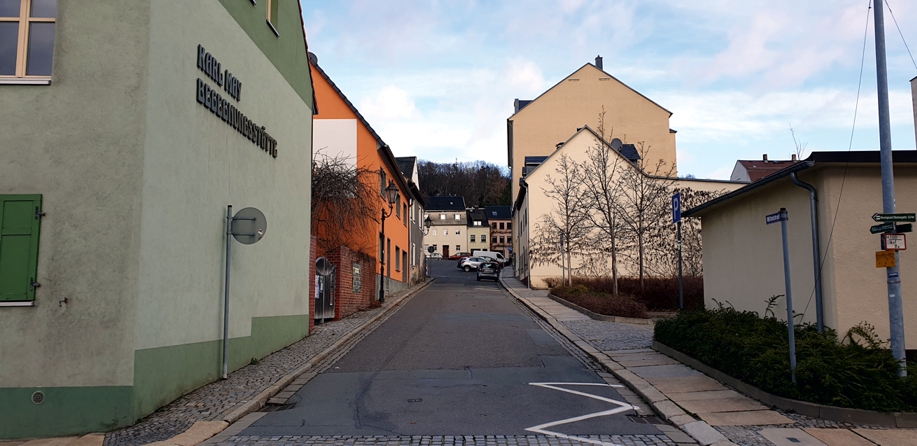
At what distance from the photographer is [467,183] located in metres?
117

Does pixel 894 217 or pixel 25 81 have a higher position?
pixel 25 81

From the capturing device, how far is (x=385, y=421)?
26.0 ft

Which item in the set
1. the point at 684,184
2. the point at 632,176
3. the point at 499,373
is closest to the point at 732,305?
the point at 499,373

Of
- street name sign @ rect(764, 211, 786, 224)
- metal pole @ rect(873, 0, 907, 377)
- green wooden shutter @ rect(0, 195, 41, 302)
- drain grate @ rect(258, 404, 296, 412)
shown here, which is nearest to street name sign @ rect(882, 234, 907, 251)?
metal pole @ rect(873, 0, 907, 377)

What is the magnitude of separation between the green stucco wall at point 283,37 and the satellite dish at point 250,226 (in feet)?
10.6

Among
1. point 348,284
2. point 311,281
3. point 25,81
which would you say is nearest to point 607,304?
point 348,284

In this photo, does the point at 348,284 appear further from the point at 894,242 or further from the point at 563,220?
the point at 563,220

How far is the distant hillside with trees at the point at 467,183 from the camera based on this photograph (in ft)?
369

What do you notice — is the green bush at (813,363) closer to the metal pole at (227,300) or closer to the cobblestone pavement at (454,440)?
the cobblestone pavement at (454,440)

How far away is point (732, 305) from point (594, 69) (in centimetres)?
4071

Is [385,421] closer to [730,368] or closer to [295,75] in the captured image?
[730,368]

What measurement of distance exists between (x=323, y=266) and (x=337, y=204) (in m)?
5.66

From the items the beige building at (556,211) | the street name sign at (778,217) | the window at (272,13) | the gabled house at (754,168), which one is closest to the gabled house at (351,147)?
the beige building at (556,211)

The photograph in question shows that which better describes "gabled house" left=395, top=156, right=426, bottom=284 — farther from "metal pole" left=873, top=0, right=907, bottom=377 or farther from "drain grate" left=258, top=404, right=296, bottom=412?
"metal pole" left=873, top=0, right=907, bottom=377
